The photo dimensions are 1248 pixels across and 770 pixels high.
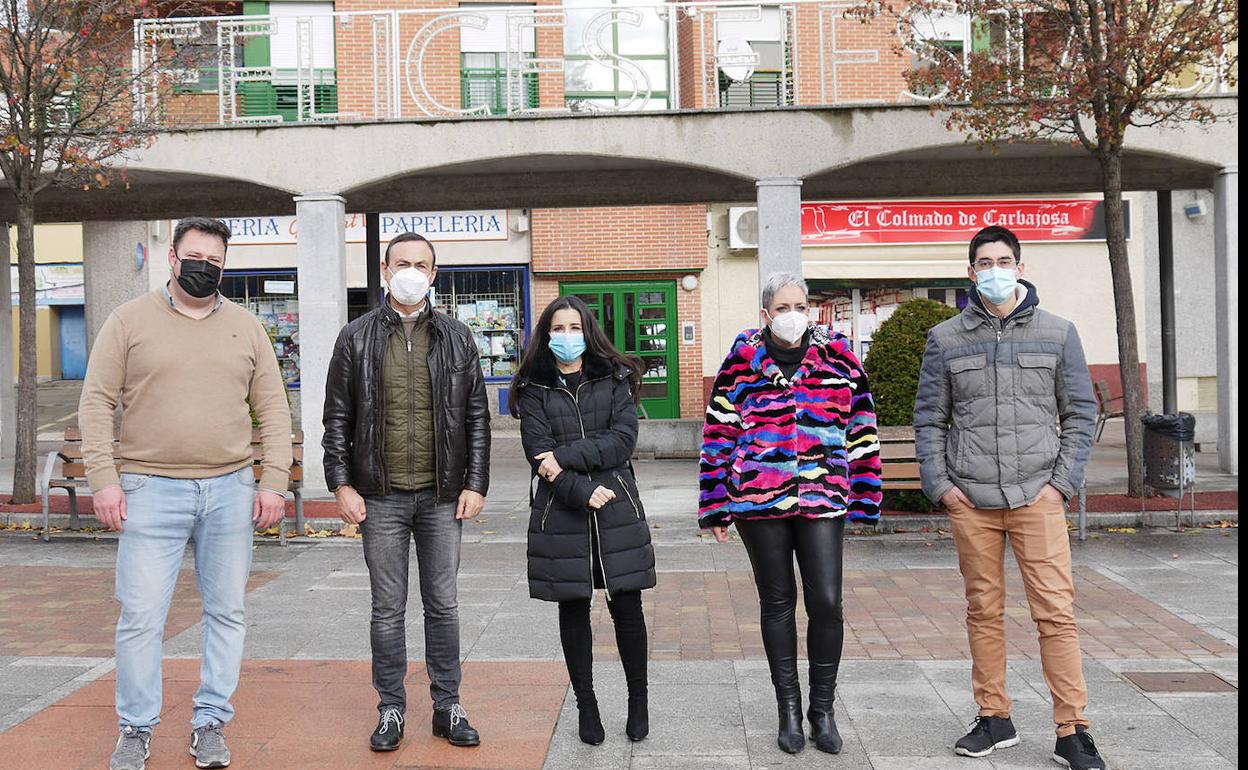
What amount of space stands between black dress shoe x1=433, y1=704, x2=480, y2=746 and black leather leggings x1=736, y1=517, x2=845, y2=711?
1217mm

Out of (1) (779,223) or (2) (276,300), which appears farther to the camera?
(2) (276,300)

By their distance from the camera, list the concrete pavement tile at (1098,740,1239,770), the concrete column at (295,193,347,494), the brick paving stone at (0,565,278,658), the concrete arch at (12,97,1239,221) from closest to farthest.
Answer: the concrete pavement tile at (1098,740,1239,770) → the brick paving stone at (0,565,278,658) → the concrete arch at (12,97,1239,221) → the concrete column at (295,193,347,494)

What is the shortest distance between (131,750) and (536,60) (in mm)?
10847

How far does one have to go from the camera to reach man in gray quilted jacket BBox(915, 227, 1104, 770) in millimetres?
4699

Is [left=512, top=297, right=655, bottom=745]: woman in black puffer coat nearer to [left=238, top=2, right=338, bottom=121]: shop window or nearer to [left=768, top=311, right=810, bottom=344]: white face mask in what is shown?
[left=768, top=311, right=810, bottom=344]: white face mask

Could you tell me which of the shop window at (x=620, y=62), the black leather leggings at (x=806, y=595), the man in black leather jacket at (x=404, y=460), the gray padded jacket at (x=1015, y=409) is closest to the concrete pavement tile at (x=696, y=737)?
the black leather leggings at (x=806, y=595)

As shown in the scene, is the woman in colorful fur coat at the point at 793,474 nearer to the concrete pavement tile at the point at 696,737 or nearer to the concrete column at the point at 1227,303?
the concrete pavement tile at the point at 696,737

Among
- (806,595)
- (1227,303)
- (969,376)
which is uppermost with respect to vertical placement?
(1227,303)

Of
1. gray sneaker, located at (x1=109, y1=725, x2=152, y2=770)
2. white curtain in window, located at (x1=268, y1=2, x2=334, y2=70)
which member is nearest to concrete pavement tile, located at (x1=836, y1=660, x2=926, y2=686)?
gray sneaker, located at (x1=109, y1=725, x2=152, y2=770)

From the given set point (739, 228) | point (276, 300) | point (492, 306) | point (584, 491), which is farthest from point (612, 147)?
point (276, 300)

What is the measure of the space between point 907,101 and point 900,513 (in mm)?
4856

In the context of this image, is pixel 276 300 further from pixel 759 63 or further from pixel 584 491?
pixel 584 491

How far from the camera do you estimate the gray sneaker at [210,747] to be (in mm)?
4566

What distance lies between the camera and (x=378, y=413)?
4836 mm
